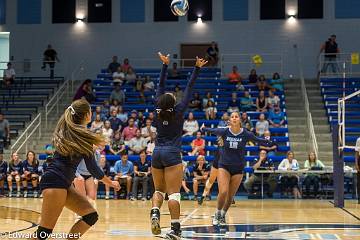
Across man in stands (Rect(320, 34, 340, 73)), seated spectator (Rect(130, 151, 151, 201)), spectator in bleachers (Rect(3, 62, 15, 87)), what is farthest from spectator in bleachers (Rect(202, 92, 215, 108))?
spectator in bleachers (Rect(3, 62, 15, 87))

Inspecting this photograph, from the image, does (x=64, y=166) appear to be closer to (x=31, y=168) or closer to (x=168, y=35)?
(x=31, y=168)

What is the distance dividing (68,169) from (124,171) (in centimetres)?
1204

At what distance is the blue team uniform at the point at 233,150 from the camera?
10398mm

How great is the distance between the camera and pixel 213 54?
26.7 m

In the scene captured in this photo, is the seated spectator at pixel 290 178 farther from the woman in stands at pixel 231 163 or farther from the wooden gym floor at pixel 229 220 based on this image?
the woman in stands at pixel 231 163

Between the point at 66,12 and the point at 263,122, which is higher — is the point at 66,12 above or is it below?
above

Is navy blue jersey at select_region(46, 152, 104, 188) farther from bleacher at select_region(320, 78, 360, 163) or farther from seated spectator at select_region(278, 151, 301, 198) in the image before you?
bleacher at select_region(320, 78, 360, 163)

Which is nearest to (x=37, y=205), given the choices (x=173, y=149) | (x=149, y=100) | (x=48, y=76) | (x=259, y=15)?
(x=173, y=149)

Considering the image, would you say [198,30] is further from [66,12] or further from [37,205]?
[37,205]

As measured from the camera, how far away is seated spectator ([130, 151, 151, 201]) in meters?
17.7

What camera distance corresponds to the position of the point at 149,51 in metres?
28.8

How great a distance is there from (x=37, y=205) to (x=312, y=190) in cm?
832

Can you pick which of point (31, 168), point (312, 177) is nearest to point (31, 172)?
point (31, 168)

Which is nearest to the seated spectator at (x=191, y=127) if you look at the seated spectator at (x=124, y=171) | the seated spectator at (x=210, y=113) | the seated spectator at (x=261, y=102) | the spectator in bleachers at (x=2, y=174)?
the seated spectator at (x=210, y=113)
